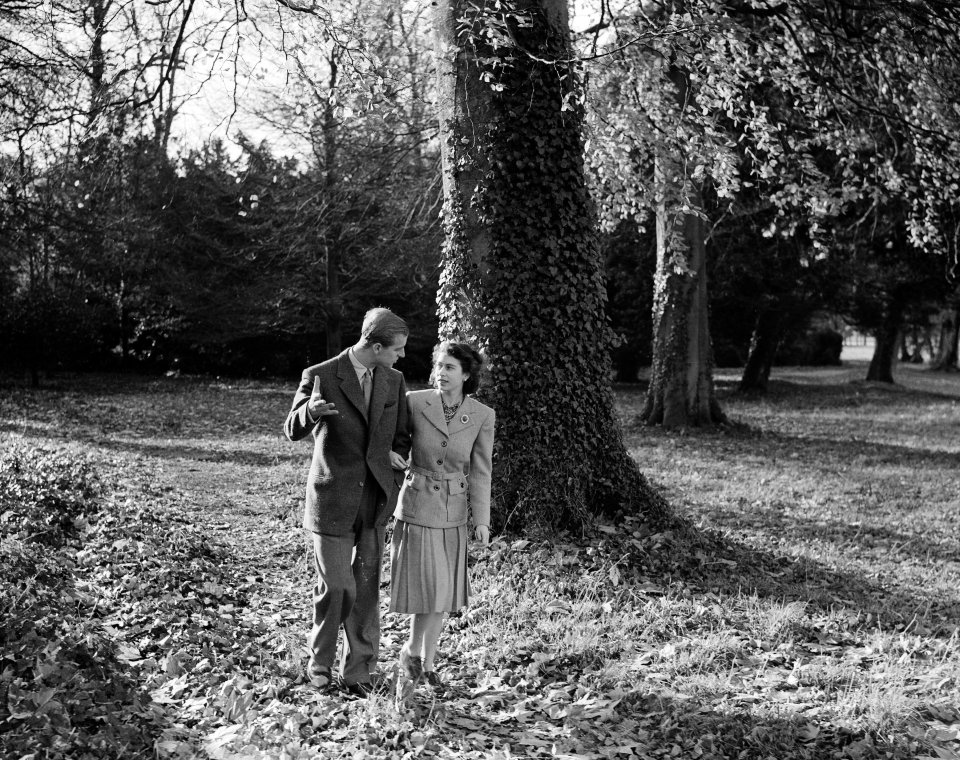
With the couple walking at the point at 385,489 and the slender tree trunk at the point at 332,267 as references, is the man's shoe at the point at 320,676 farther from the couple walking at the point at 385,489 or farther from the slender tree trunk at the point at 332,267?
the slender tree trunk at the point at 332,267

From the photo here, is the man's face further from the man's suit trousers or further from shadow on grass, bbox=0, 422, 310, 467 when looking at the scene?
shadow on grass, bbox=0, 422, 310, 467

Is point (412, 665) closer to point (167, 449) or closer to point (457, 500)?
point (457, 500)

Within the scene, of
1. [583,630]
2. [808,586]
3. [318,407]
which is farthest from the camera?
[808,586]

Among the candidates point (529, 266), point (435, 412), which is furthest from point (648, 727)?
point (529, 266)

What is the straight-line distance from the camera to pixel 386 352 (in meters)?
4.34

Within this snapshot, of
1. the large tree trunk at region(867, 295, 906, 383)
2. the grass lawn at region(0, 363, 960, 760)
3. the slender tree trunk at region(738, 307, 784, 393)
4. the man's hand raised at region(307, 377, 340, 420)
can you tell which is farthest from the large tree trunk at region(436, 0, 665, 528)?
the large tree trunk at region(867, 295, 906, 383)

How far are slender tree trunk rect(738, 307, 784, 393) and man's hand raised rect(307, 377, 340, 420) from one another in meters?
22.8

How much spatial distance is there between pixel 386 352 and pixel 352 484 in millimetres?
675

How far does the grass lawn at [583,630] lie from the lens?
415 centimetres

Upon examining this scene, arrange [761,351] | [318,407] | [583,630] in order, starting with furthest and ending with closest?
[761,351]
[583,630]
[318,407]

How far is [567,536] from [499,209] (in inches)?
109

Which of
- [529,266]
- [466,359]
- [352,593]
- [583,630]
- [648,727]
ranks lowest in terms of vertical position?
[648,727]

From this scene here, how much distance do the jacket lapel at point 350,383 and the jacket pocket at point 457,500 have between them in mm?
610

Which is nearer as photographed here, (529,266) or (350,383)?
(350,383)
